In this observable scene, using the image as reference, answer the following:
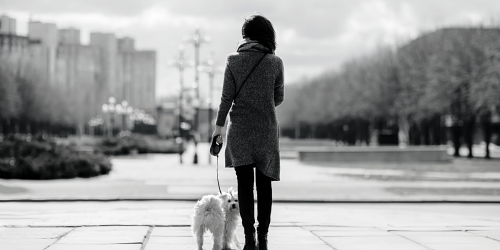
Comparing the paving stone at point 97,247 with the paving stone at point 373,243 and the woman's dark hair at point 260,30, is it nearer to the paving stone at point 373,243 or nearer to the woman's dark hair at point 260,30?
the paving stone at point 373,243

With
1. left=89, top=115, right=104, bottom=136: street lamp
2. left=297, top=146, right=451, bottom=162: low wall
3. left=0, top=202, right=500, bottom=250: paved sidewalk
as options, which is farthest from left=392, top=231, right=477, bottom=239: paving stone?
left=89, top=115, right=104, bottom=136: street lamp

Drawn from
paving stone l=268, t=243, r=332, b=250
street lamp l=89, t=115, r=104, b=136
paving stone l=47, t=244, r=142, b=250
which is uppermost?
street lamp l=89, t=115, r=104, b=136

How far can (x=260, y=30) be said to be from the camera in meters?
6.07

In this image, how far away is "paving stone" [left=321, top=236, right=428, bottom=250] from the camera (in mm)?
6851

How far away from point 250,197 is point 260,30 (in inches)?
57.5

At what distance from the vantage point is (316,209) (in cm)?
1189

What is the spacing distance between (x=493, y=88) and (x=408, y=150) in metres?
5.93

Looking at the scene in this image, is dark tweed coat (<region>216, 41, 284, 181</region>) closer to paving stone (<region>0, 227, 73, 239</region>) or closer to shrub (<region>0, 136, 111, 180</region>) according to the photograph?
paving stone (<region>0, 227, 73, 239</region>)

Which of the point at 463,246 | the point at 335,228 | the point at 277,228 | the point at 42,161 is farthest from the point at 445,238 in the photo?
the point at 42,161

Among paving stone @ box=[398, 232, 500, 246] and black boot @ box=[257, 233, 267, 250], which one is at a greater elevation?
black boot @ box=[257, 233, 267, 250]

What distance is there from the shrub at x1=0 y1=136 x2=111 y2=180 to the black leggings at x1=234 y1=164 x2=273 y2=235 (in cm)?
1454

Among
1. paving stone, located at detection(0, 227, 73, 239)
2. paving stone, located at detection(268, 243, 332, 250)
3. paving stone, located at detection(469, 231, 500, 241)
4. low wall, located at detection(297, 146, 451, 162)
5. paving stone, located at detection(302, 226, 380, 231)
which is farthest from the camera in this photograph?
low wall, located at detection(297, 146, 451, 162)

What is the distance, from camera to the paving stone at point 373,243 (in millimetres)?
6851

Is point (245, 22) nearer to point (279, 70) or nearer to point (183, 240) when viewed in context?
point (279, 70)
